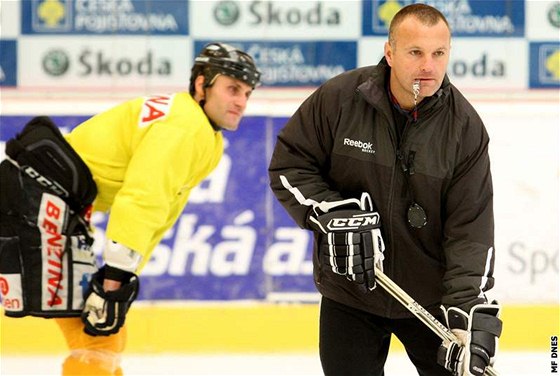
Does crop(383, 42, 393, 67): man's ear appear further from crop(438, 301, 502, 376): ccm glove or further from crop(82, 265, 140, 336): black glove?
crop(82, 265, 140, 336): black glove

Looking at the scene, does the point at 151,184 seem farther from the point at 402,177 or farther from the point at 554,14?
the point at 554,14

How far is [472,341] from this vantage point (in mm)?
2541

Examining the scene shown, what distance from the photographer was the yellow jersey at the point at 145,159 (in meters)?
3.23

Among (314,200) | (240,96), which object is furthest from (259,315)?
(314,200)

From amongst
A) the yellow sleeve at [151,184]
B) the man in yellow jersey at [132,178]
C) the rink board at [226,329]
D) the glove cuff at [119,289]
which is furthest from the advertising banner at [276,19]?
the glove cuff at [119,289]

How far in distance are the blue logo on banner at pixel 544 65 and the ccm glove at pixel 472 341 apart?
2857 mm

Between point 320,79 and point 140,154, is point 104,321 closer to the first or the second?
point 140,154

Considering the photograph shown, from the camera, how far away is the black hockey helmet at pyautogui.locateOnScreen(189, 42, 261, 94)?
147 inches

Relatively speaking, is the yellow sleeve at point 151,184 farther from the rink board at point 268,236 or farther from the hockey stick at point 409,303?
the rink board at point 268,236

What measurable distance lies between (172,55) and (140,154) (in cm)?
209

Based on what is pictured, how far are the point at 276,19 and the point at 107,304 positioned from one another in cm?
233

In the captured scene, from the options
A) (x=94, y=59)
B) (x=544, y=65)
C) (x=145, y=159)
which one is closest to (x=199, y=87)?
(x=145, y=159)

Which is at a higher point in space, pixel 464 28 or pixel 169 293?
pixel 464 28

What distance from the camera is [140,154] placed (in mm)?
3281
